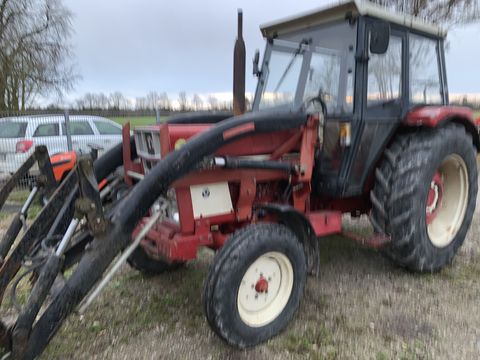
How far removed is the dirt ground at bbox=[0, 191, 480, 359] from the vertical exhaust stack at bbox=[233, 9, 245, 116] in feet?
5.06

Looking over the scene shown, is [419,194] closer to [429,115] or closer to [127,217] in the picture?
[429,115]

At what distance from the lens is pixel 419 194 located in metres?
3.38

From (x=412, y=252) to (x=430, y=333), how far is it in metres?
0.73

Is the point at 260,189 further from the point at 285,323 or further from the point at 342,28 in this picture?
the point at 342,28

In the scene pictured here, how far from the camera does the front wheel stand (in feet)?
8.38

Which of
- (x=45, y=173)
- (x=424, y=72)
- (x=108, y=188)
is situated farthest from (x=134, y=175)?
(x=424, y=72)

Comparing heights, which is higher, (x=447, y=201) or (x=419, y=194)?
(x=419, y=194)

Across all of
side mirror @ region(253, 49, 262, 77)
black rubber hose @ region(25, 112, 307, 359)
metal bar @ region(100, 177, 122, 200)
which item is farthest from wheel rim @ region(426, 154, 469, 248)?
metal bar @ region(100, 177, 122, 200)

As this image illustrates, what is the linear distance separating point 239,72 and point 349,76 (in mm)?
834

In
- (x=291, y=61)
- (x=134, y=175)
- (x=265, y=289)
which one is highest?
(x=291, y=61)

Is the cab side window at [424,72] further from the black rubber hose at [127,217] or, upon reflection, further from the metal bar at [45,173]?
the metal bar at [45,173]

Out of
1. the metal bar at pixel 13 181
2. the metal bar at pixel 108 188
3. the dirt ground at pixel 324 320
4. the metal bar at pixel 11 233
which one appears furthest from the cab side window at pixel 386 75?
the metal bar at pixel 11 233

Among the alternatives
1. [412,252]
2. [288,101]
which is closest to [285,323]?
[412,252]

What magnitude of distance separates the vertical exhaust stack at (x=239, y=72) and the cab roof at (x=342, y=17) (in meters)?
0.65
